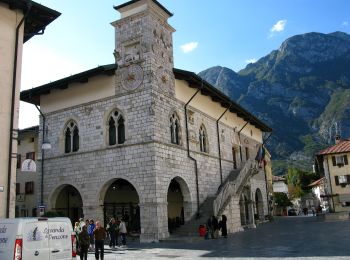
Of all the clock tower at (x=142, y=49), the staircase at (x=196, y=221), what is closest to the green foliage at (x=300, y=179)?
the staircase at (x=196, y=221)

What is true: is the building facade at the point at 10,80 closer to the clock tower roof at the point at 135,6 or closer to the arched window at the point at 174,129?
the clock tower roof at the point at 135,6

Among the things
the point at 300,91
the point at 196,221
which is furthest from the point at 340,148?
the point at 300,91

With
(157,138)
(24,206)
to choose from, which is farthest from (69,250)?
(24,206)

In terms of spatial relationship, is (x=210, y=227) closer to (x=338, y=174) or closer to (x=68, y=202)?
(x=68, y=202)

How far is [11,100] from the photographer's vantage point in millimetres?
14219

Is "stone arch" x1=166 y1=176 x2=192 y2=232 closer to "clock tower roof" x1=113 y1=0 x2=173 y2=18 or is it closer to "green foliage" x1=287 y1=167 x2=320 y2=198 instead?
"clock tower roof" x1=113 y1=0 x2=173 y2=18

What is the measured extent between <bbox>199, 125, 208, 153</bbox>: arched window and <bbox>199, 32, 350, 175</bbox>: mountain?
3513 inches

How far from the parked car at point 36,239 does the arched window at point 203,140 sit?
58.0 feet

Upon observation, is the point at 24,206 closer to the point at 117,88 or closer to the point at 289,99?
the point at 117,88

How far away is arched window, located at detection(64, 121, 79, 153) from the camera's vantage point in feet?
78.8

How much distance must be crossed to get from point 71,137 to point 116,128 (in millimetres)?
3652

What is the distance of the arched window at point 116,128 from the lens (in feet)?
72.8

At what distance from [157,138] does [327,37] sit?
16579 centimetres

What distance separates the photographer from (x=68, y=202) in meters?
25.7
